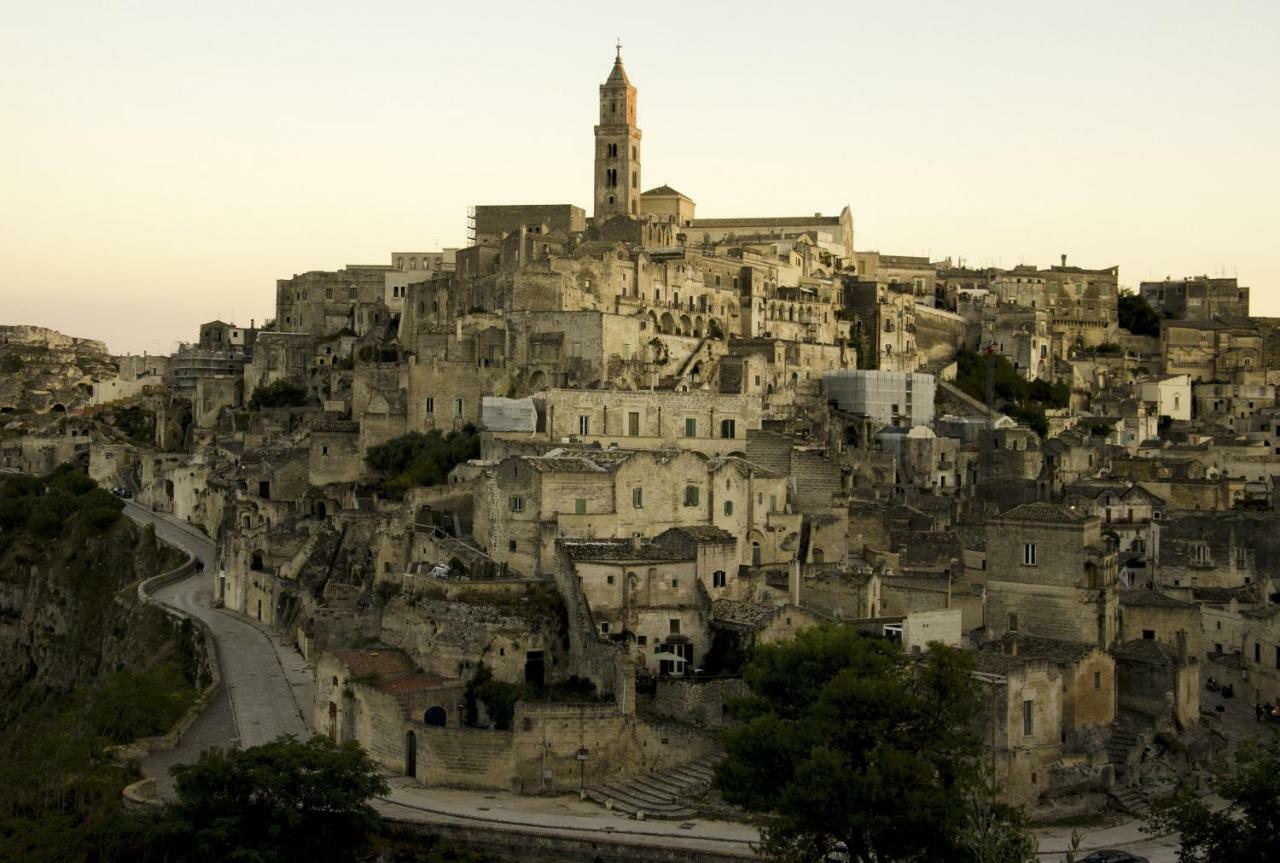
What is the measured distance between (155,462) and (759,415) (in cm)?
3491

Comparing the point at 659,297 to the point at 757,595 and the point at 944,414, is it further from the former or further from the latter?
the point at 757,595

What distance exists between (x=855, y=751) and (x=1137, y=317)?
74477mm

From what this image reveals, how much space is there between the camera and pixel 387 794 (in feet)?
106

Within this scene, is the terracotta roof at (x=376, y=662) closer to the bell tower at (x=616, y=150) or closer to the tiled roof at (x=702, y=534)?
the tiled roof at (x=702, y=534)

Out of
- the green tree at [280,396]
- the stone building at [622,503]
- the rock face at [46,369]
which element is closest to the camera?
the stone building at [622,503]

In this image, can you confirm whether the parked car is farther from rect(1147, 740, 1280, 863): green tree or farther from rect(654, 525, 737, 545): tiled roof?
rect(654, 525, 737, 545): tiled roof

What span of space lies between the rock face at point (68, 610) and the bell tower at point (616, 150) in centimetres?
3440

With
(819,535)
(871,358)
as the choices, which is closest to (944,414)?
(871,358)

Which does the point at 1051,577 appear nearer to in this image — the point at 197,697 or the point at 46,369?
the point at 197,697

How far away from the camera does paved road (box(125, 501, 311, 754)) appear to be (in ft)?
128

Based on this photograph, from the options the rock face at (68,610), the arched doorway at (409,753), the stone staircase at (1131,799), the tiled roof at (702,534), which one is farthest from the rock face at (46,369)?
the stone staircase at (1131,799)

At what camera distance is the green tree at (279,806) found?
29.6m

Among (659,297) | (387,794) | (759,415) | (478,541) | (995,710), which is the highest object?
(659,297)

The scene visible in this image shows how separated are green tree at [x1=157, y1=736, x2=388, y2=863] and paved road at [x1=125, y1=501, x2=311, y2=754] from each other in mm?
7081
